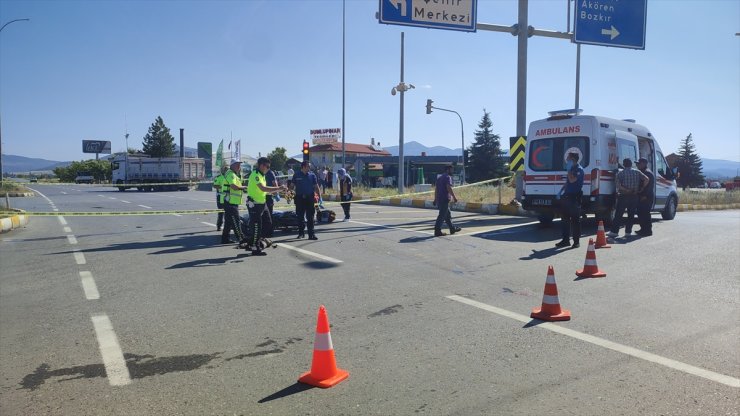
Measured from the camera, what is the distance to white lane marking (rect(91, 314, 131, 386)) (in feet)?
13.3

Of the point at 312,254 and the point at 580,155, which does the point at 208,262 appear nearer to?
the point at 312,254

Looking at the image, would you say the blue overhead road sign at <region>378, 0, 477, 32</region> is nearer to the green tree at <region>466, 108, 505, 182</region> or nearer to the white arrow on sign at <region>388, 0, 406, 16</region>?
the white arrow on sign at <region>388, 0, 406, 16</region>

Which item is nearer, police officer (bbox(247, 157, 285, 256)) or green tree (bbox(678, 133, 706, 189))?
police officer (bbox(247, 157, 285, 256))

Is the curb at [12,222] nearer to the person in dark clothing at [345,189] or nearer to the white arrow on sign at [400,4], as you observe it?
the person in dark clothing at [345,189]

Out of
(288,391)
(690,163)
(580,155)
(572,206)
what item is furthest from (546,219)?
(690,163)

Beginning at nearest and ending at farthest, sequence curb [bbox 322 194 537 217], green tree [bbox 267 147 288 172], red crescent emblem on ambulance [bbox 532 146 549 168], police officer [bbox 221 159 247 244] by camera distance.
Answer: police officer [bbox 221 159 247 244] → red crescent emblem on ambulance [bbox 532 146 549 168] → curb [bbox 322 194 537 217] → green tree [bbox 267 147 288 172]

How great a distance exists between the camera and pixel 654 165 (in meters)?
14.9

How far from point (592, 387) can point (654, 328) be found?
1.91m

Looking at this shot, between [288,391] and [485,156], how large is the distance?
5840cm

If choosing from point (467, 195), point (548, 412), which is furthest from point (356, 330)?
point (467, 195)

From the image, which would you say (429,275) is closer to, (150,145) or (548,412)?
(548,412)

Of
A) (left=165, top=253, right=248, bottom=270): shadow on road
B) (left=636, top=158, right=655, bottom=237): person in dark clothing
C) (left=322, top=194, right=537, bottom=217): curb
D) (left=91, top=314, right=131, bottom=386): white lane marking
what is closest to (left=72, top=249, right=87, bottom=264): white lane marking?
(left=165, top=253, right=248, bottom=270): shadow on road

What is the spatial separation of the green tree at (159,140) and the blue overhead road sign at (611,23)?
257 feet

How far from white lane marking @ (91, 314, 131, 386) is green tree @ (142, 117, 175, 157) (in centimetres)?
8487
